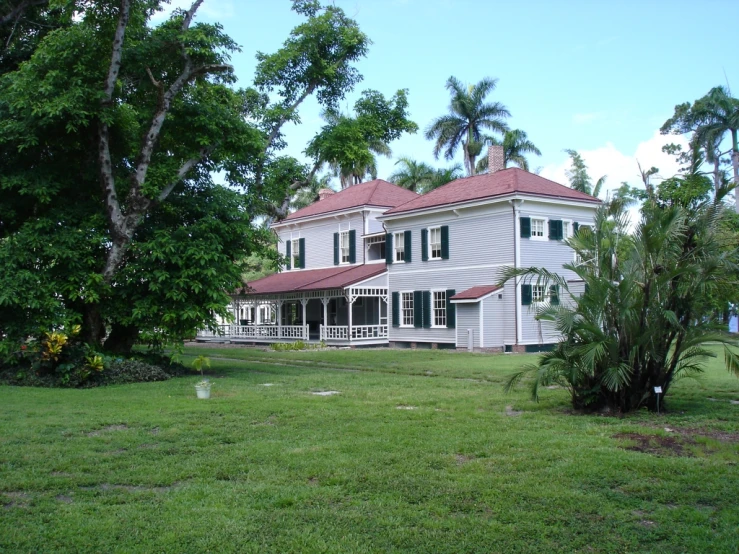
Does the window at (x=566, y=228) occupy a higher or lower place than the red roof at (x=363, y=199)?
lower

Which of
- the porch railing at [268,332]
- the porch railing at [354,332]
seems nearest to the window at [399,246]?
the porch railing at [354,332]

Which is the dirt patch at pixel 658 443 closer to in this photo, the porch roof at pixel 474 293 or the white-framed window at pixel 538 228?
the porch roof at pixel 474 293

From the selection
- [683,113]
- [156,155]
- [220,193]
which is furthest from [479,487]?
[683,113]

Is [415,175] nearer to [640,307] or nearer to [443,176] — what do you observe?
[443,176]

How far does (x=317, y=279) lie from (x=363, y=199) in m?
4.50

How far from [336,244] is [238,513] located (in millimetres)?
28805

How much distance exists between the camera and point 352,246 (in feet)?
109

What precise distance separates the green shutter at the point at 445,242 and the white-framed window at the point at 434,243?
0.43m

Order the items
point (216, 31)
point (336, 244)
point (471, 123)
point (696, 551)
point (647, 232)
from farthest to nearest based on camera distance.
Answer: point (471, 123) → point (336, 244) → point (216, 31) → point (647, 232) → point (696, 551)

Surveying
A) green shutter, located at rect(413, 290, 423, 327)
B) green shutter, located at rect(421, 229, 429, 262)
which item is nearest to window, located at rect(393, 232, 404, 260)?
green shutter, located at rect(421, 229, 429, 262)

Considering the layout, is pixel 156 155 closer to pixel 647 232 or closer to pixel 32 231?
pixel 32 231

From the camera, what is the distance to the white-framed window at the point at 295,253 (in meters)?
36.5

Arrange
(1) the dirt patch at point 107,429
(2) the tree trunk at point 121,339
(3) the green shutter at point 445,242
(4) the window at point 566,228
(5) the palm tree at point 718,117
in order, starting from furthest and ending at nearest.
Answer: (5) the palm tree at point 718,117, (3) the green shutter at point 445,242, (4) the window at point 566,228, (2) the tree trunk at point 121,339, (1) the dirt patch at point 107,429

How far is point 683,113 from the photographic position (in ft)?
153
